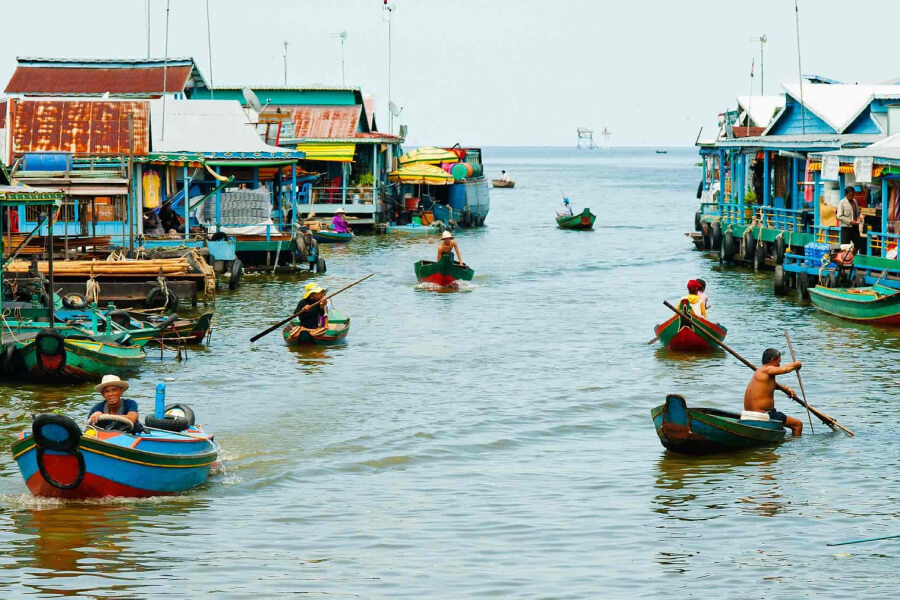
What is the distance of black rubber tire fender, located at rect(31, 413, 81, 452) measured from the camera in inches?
501

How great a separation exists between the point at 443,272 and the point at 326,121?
23.6 metres

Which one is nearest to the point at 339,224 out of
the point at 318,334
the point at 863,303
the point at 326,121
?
the point at 326,121

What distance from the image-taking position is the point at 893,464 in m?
15.8

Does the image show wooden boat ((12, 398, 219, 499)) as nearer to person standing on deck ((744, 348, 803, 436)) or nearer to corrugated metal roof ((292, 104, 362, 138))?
person standing on deck ((744, 348, 803, 436))

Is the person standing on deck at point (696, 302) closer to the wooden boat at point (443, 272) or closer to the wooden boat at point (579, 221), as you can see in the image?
the wooden boat at point (443, 272)

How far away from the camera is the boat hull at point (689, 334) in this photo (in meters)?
23.1

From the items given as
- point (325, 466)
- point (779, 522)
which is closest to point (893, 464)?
point (779, 522)

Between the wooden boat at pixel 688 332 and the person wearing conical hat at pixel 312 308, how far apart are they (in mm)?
6224

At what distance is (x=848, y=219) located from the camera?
30312 mm

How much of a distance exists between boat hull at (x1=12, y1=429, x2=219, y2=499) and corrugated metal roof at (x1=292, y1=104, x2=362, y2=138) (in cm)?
4257

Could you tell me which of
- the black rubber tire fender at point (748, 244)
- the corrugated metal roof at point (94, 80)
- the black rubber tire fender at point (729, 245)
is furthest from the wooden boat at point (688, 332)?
the corrugated metal roof at point (94, 80)

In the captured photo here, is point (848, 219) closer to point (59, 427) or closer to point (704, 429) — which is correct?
point (704, 429)

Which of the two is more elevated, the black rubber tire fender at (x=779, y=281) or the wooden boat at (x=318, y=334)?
the black rubber tire fender at (x=779, y=281)

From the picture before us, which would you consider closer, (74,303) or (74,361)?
(74,361)
